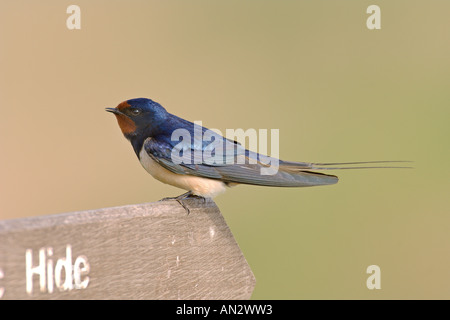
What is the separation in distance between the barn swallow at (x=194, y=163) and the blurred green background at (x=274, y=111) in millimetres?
1512

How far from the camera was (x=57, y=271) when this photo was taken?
1.60m

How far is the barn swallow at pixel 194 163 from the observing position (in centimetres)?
261

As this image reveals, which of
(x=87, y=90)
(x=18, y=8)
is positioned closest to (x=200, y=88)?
(x=87, y=90)

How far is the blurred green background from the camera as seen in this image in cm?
475

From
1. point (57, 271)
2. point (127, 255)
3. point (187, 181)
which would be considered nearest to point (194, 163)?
point (187, 181)

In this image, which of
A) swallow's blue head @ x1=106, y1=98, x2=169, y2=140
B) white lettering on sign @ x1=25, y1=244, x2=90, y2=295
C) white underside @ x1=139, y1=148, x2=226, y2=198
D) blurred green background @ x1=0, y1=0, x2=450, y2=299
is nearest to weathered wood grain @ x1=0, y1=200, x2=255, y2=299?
white lettering on sign @ x1=25, y1=244, x2=90, y2=295

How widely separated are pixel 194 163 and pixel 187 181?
0.26 feet

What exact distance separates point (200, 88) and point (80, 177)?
107cm

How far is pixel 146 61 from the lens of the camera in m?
5.39

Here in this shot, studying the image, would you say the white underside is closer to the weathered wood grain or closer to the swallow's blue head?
the swallow's blue head

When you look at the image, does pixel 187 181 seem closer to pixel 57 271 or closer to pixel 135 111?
pixel 135 111

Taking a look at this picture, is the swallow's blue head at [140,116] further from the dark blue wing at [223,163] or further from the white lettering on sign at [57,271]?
the white lettering on sign at [57,271]

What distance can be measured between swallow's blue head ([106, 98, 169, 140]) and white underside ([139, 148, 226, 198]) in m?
0.13

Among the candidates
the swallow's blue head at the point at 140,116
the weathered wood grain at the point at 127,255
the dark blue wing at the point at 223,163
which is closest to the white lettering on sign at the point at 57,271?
the weathered wood grain at the point at 127,255
